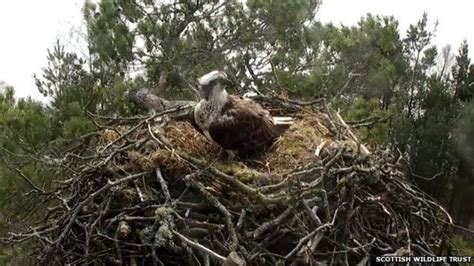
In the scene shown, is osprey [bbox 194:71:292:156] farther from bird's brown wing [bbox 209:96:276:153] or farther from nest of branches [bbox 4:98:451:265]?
nest of branches [bbox 4:98:451:265]

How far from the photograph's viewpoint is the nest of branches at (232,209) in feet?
10.9

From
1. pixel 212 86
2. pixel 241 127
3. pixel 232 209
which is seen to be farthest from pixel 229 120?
pixel 232 209

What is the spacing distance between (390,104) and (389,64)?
0.31 m

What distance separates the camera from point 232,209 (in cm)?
355

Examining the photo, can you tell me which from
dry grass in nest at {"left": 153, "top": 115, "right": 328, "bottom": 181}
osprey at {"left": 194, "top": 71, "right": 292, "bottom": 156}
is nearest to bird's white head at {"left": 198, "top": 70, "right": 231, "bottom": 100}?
osprey at {"left": 194, "top": 71, "right": 292, "bottom": 156}

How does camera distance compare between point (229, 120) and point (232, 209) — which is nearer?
point (232, 209)

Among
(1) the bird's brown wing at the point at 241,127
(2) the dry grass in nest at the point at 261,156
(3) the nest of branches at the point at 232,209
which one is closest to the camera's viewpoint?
(3) the nest of branches at the point at 232,209

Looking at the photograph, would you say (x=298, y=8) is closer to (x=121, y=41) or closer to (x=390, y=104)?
(x=390, y=104)

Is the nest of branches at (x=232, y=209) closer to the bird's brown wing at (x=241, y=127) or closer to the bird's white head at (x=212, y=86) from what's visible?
A: the bird's brown wing at (x=241, y=127)

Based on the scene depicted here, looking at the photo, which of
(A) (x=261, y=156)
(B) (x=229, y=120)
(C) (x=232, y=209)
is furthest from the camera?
(A) (x=261, y=156)

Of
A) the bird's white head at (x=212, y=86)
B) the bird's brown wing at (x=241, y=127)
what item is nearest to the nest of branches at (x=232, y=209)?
the bird's brown wing at (x=241, y=127)

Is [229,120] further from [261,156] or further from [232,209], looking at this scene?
[232,209]

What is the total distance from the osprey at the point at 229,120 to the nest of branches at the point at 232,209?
14cm

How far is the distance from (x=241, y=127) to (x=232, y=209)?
70 cm
